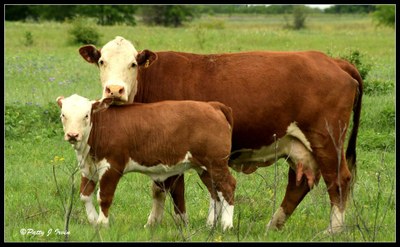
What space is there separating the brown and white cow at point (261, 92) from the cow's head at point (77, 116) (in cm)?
57

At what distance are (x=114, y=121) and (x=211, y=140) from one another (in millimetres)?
938

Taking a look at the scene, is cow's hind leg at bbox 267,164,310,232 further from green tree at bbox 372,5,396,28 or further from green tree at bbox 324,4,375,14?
green tree at bbox 324,4,375,14

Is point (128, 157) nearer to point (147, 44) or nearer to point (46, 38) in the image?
point (147, 44)

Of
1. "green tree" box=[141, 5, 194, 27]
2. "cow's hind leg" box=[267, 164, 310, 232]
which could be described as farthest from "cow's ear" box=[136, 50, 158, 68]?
"green tree" box=[141, 5, 194, 27]

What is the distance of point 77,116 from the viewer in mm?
7691

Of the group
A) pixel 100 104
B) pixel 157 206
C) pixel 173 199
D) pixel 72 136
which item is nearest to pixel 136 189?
pixel 157 206

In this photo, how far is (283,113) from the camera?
857cm

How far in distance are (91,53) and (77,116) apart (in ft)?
4.42

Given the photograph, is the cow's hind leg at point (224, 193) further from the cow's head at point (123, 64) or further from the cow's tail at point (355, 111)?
the cow's tail at point (355, 111)

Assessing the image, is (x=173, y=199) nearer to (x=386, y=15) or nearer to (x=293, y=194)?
(x=293, y=194)

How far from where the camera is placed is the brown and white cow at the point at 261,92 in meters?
8.55

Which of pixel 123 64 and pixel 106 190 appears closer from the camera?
pixel 106 190

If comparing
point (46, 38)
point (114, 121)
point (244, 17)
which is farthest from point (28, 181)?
point (244, 17)

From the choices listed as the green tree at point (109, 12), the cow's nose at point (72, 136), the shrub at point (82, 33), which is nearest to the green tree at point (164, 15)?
the green tree at point (109, 12)
